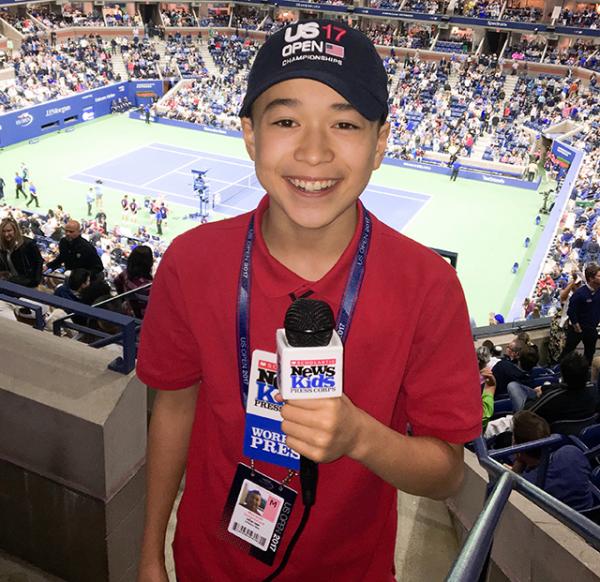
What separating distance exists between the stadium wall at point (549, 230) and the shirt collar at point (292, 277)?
14822 millimetres

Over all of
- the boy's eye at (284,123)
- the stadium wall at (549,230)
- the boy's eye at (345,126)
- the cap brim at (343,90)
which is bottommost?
the stadium wall at (549,230)

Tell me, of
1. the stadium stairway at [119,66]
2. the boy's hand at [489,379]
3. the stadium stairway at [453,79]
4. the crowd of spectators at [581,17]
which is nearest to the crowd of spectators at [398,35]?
the stadium stairway at [453,79]

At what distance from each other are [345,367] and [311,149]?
60 cm

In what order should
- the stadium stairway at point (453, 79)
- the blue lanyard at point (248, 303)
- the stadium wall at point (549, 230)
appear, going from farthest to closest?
the stadium stairway at point (453, 79), the stadium wall at point (549, 230), the blue lanyard at point (248, 303)

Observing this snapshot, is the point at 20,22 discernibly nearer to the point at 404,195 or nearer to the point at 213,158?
the point at 213,158

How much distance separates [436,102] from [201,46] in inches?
716

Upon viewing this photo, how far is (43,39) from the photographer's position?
39.0 m

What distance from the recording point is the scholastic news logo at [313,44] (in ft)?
5.43

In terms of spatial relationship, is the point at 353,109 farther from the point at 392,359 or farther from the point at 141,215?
the point at 141,215

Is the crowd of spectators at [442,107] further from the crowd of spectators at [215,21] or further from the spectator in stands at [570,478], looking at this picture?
the spectator in stands at [570,478]

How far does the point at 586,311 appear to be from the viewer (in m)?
8.48

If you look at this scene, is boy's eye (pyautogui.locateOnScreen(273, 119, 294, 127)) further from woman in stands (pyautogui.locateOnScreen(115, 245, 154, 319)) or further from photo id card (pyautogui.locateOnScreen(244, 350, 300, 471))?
woman in stands (pyautogui.locateOnScreen(115, 245, 154, 319))

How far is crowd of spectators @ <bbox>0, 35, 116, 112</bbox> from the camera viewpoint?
31467mm

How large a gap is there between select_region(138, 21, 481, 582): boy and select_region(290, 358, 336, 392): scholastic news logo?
22 cm
